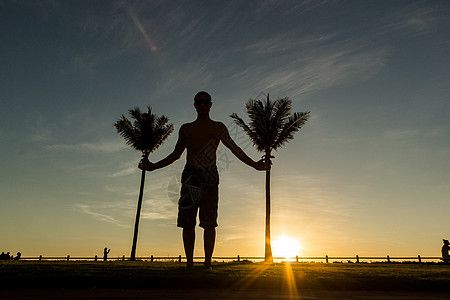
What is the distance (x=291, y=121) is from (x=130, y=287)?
62.7 feet

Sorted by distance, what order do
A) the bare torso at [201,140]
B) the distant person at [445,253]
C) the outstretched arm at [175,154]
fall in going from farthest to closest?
the distant person at [445,253] → the outstretched arm at [175,154] → the bare torso at [201,140]

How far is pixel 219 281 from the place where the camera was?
4023mm

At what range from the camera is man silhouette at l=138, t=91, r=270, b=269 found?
580 cm

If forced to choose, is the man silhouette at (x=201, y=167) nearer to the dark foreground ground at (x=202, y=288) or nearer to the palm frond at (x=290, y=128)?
the dark foreground ground at (x=202, y=288)

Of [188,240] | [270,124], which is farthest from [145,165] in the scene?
[270,124]

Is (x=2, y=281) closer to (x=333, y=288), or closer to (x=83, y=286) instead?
(x=83, y=286)

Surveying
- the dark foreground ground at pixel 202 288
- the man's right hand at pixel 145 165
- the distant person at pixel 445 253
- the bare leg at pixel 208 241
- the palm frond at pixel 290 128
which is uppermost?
the palm frond at pixel 290 128

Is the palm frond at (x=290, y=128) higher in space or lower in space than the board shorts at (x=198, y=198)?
higher

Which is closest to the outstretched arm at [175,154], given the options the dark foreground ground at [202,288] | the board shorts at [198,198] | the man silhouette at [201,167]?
the man silhouette at [201,167]

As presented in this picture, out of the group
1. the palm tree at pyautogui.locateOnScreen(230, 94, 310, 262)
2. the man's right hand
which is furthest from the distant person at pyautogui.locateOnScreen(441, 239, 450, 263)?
the man's right hand

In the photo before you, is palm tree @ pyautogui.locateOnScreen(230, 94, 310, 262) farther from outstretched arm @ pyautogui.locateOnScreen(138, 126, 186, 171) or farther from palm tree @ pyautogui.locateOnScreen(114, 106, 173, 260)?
outstretched arm @ pyautogui.locateOnScreen(138, 126, 186, 171)

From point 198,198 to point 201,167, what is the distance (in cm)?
49

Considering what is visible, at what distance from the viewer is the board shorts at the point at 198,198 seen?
5789 mm

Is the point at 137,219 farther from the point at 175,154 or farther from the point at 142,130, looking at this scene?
the point at 175,154
